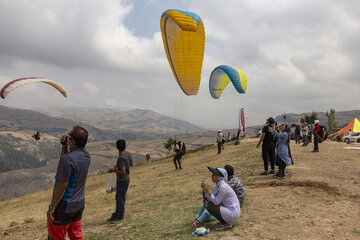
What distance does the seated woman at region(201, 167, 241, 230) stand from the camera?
18.6 ft

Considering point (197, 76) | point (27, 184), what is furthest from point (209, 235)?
point (27, 184)

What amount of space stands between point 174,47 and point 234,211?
10.9m

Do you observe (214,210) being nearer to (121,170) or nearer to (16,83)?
(121,170)

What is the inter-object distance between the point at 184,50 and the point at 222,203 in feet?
33.7

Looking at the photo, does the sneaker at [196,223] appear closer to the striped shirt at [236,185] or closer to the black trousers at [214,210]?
the black trousers at [214,210]

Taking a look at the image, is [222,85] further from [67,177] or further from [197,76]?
[67,177]

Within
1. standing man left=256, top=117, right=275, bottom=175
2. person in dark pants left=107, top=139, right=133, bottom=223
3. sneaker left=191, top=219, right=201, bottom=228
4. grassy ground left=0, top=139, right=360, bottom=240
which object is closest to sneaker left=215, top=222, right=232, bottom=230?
grassy ground left=0, top=139, right=360, bottom=240

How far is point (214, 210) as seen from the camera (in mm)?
5742

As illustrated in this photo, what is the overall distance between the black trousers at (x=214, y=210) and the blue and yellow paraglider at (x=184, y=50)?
9790 millimetres

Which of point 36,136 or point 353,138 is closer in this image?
point 36,136

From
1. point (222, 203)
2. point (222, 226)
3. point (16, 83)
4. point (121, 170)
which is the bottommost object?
point (222, 226)

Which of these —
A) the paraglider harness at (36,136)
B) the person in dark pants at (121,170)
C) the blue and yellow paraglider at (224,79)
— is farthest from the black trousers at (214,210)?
the paraglider harness at (36,136)

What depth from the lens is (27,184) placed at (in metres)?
106

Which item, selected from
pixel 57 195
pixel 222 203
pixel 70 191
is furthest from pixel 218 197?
pixel 57 195
